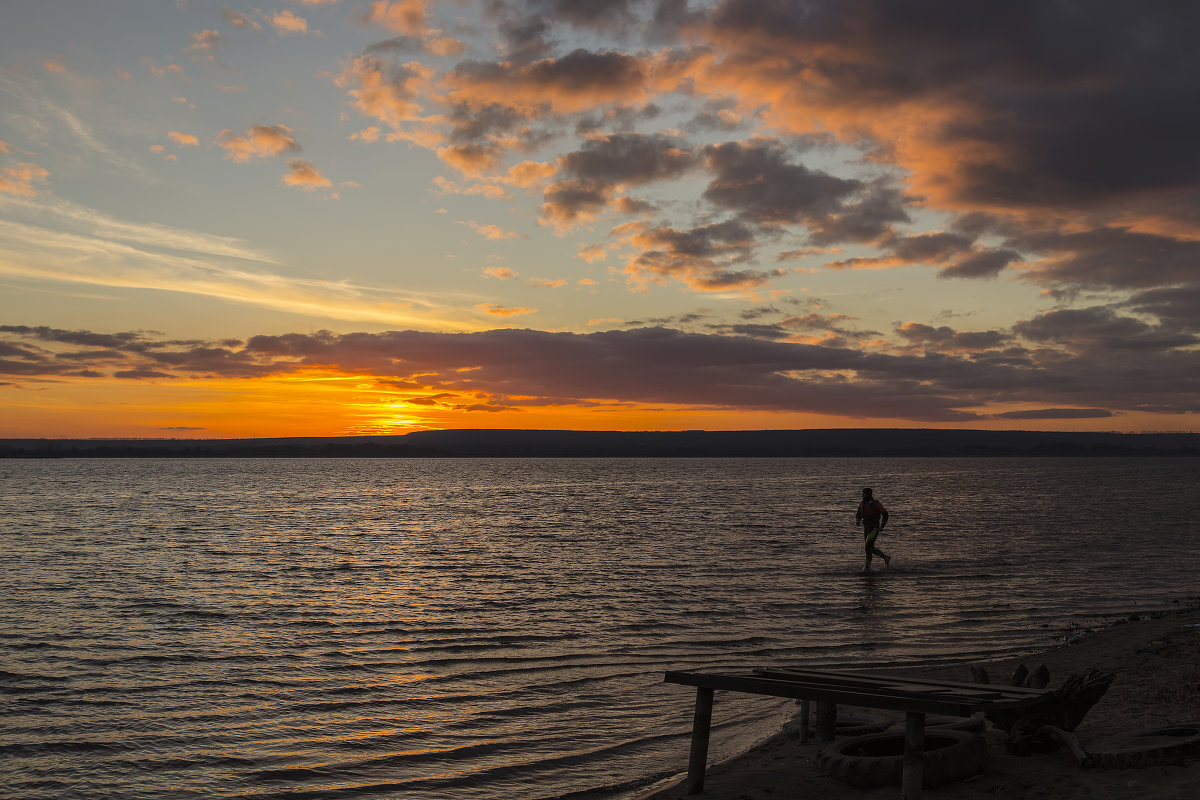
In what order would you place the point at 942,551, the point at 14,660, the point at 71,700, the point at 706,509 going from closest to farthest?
the point at 71,700 < the point at 14,660 < the point at 942,551 < the point at 706,509

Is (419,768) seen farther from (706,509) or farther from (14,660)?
(706,509)

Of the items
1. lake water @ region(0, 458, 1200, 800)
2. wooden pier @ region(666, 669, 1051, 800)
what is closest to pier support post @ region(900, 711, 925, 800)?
wooden pier @ region(666, 669, 1051, 800)

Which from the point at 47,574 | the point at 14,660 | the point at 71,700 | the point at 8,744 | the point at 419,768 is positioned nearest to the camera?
the point at 419,768

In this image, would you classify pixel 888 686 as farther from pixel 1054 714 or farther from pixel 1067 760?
pixel 1054 714

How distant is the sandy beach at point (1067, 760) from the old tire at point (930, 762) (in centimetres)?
8

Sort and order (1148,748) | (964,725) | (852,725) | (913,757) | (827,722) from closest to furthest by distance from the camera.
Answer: (913,757)
(1148,748)
(964,725)
(827,722)
(852,725)

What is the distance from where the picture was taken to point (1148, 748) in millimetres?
7719

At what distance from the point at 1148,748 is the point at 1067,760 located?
30.0 inches

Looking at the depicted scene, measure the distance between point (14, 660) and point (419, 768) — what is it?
1089cm

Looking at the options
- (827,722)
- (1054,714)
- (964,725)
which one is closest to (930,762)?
(964,725)

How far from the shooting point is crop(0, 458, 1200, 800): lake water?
10.7 meters

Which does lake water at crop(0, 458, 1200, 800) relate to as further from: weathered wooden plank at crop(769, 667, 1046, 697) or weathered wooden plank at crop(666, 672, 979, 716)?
weathered wooden plank at crop(769, 667, 1046, 697)

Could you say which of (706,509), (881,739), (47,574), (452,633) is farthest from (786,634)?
(706,509)

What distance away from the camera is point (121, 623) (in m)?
20.0
